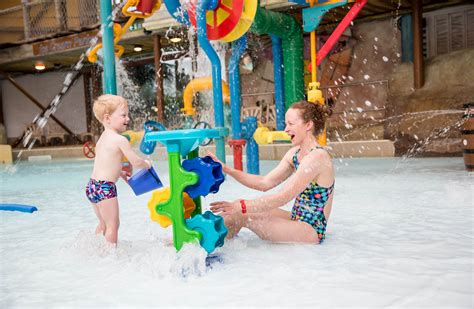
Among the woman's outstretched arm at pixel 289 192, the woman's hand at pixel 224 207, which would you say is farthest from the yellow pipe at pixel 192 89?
the woman's hand at pixel 224 207

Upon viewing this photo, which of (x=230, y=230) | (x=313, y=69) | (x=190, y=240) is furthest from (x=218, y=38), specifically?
(x=190, y=240)

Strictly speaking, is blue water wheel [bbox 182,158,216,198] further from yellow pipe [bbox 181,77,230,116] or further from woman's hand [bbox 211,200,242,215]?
yellow pipe [bbox 181,77,230,116]

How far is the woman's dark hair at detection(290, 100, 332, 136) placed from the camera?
2561 mm

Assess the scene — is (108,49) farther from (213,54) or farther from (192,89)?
(192,89)

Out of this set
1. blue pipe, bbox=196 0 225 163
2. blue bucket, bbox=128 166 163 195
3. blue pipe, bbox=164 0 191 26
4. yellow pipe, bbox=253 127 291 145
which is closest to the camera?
blue bucket, bbox=128 166 163 195

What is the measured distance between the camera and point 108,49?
5730 mm

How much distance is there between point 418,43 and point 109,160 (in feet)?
28.2

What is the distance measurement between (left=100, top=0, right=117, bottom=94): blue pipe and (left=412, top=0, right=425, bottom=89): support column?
653cm

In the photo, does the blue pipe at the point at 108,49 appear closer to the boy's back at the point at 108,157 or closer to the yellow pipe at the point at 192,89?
the yellow pipe at the point at 192,89

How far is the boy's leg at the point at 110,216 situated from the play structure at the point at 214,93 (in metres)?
0.22

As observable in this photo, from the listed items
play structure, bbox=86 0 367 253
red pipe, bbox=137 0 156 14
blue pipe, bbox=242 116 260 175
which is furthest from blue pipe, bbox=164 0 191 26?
blue pipe, bbox=242 116 260 175

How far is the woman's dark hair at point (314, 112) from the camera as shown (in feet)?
8.40

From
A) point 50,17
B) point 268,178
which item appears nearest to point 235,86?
point 268,178

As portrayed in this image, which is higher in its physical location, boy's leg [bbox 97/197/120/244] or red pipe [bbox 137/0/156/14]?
red pipe [bbox 137/0/156/14]
